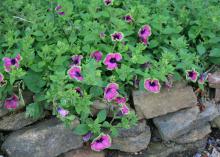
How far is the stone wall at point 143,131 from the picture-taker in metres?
3.04

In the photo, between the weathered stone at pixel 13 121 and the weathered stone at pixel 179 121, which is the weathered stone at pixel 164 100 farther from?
the weathered stone at pixel 13 121

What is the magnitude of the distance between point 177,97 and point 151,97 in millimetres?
200

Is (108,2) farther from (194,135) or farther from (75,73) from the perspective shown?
(194,135)

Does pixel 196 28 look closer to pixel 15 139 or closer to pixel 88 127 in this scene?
pixel 88 127

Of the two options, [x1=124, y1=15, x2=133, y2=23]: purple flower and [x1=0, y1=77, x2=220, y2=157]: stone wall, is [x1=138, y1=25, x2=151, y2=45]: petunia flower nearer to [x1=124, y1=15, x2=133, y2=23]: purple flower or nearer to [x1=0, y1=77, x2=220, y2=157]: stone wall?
[x1=124, y1=15, x2=133, y2=23]: purple flower

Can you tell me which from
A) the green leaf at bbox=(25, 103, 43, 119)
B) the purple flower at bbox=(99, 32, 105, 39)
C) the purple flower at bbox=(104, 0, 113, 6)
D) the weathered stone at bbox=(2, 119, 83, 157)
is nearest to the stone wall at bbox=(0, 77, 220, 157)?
the weathered stone at bbox=(2, 119, 83, 157)

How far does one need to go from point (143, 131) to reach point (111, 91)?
18.4 inches

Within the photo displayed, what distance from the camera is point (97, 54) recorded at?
3.16 metres

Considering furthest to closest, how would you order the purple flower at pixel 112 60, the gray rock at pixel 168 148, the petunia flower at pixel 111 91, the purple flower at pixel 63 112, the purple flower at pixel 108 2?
the purple flower at pixel 108 2
the gray rock at pixel 168 148
the purple flower at pixel 112 60
the petunia flower at pixel 111 91
the purple flower at pixel 63 112

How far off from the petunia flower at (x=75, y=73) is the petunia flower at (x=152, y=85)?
46 centimetres

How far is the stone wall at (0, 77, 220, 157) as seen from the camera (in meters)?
3.04

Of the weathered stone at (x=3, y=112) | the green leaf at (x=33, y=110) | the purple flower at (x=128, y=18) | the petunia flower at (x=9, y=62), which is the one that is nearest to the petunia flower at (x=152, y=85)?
the purple flower at (x=128, y=18)

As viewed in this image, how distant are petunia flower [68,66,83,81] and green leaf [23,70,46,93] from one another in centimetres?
23

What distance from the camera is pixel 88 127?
298 centimetres
